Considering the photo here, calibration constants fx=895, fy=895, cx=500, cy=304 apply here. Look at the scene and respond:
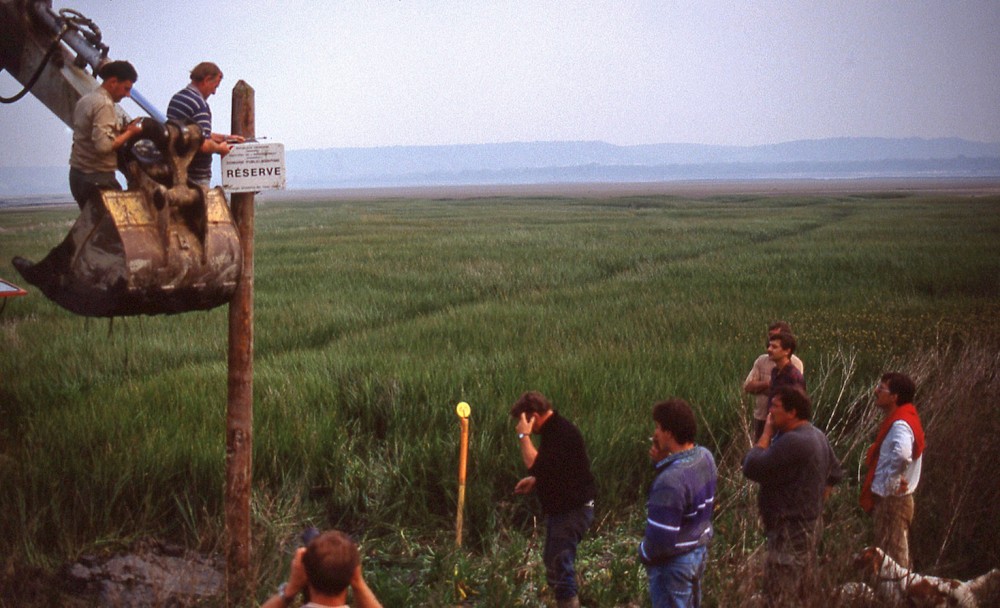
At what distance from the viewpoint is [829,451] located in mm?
4910

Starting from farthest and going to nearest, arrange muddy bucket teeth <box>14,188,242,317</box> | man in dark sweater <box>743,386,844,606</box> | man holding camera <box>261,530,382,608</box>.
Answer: man in dark sweater <box>743,386,844,606</box>
muddy bucket teeth <box>14,188,242,317</box>
man holding camera <box>261,530,382,608</box>

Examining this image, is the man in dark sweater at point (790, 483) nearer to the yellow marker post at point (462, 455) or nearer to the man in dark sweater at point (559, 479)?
the man in dark sweater at point (559, 479)

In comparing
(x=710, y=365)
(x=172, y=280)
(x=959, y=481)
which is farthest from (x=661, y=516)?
(x=710, y=365)

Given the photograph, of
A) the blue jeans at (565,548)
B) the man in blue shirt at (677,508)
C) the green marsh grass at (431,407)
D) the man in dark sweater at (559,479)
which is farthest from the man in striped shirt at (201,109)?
the blue jeans at (565,548)

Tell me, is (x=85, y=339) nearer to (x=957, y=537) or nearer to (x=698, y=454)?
(x=698, y=454)

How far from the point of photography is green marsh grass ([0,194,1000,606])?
18.2 feet

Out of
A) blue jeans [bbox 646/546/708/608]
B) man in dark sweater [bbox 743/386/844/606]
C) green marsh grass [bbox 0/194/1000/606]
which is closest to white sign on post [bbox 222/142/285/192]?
green marsh grass [bbox 0/194/1000/606]

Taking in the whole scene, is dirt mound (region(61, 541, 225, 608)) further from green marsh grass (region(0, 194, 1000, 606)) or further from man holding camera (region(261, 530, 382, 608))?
man holding camera (region(261, 530, 382, 608))

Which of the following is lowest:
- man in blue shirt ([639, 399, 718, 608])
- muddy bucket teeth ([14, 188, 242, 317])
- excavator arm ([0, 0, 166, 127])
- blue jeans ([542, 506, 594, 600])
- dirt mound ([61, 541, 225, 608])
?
dirt mound ([61, 541, 225, 608])

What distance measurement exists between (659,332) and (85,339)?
23.3 ft

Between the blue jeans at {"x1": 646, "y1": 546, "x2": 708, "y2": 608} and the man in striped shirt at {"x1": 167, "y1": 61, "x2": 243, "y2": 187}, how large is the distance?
113 inches

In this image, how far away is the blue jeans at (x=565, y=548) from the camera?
15.9 feet

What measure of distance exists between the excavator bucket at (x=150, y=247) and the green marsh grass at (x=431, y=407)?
0.82 meters

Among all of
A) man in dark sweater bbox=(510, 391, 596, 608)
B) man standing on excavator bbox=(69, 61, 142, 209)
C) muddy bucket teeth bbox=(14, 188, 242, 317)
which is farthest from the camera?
man in dark sweater bbox=(510, 391, 596, 608)
